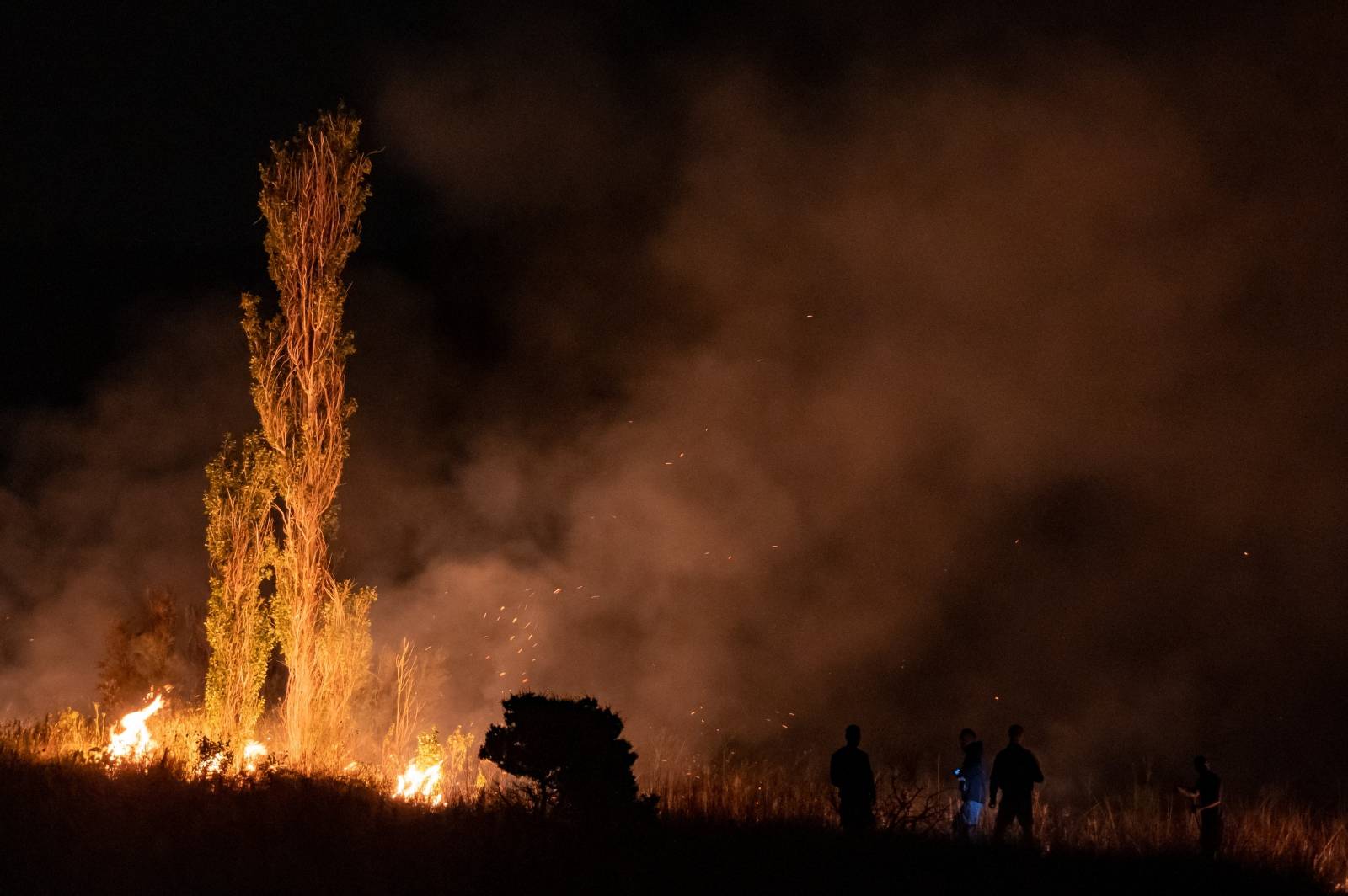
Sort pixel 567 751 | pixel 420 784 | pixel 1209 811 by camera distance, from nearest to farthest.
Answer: pixel 567 751 < pixel 1209 811 < pixel 420 784

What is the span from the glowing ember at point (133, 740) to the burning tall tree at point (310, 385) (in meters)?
1.39

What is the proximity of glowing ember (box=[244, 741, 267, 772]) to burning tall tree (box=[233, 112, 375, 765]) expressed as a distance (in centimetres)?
46

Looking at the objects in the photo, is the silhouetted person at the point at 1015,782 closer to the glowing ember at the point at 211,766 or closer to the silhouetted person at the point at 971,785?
the silhouetted person at the point at 971,785

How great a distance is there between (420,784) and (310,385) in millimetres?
5141

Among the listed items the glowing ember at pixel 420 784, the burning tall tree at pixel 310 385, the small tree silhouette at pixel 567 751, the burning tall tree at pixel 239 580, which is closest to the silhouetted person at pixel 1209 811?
the small tree silhouette at pixel 567 751

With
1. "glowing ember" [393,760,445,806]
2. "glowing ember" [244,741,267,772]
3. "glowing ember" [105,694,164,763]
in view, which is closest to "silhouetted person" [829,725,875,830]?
"glowing ember" [393,760,445,806]

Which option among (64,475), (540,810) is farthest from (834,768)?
(64,475)

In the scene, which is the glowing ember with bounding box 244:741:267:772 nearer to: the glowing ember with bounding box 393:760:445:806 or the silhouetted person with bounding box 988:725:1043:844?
the glowing ember with bounding box 393:760:445:806

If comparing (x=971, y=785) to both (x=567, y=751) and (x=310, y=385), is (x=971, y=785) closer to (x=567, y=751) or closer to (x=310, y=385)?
(x=567, y=751)

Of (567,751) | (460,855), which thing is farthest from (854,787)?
(460,855)

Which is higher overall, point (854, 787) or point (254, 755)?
point (254, 755)

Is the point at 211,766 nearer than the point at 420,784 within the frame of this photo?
Yes

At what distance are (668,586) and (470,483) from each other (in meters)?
5.21

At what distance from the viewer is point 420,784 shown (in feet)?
33.2
